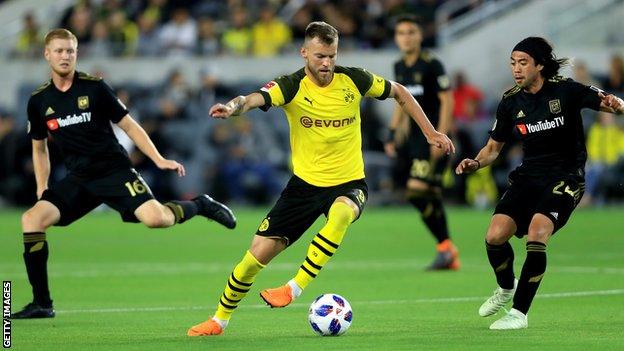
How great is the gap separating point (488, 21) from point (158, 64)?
7.05 m

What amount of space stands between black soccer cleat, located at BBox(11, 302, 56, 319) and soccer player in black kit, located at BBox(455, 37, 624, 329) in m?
3.54

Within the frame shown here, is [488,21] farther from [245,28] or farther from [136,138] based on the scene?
[136,138]

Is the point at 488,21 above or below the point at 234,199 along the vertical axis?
above

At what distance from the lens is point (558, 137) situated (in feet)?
34.1

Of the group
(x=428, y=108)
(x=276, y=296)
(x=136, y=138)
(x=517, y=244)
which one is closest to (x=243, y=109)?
(x=276, y=296)

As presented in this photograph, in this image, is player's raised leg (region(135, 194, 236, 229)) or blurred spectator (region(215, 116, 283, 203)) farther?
blurred spectator (region(215, 116, 283, 203))

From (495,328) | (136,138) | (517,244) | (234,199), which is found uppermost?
(136,138)

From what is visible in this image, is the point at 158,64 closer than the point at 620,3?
No

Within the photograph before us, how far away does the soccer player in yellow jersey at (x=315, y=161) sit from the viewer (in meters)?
9.97

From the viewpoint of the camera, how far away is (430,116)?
15.8m

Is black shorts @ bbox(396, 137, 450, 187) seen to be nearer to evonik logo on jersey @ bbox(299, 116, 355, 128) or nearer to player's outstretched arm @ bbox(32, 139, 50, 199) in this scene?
player's outstretched arm @ bbox(32, 139, 50, 199)

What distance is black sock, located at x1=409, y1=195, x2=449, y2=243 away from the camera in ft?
50.8

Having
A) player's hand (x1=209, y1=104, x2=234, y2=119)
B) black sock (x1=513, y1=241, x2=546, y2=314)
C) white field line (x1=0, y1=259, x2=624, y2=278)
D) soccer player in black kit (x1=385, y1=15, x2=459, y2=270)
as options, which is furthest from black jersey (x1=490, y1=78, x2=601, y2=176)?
soccer player in black kit (x1=385, y1=15, x2=459, y2=270)

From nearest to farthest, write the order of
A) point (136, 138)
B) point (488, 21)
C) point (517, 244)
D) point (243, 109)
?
point (243, 109) < point (136, 138) < point (517, 244) < point (488, 21)
